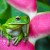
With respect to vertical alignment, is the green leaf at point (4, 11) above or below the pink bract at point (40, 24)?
above

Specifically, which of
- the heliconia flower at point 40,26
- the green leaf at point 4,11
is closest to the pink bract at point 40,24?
the heliconia flower at point 40,26

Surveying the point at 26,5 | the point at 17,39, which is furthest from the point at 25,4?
the point at 17,39

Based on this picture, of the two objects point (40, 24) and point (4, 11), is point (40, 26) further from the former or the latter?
point (4, 11)

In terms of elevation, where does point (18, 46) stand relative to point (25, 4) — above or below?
below

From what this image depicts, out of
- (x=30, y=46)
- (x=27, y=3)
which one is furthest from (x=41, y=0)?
(x=30, y=46)

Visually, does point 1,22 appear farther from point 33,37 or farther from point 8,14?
point 33,37

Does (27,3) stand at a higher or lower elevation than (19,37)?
higher

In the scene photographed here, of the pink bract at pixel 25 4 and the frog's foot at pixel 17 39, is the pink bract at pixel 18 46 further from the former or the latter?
the pink bract at pixel 25 4
